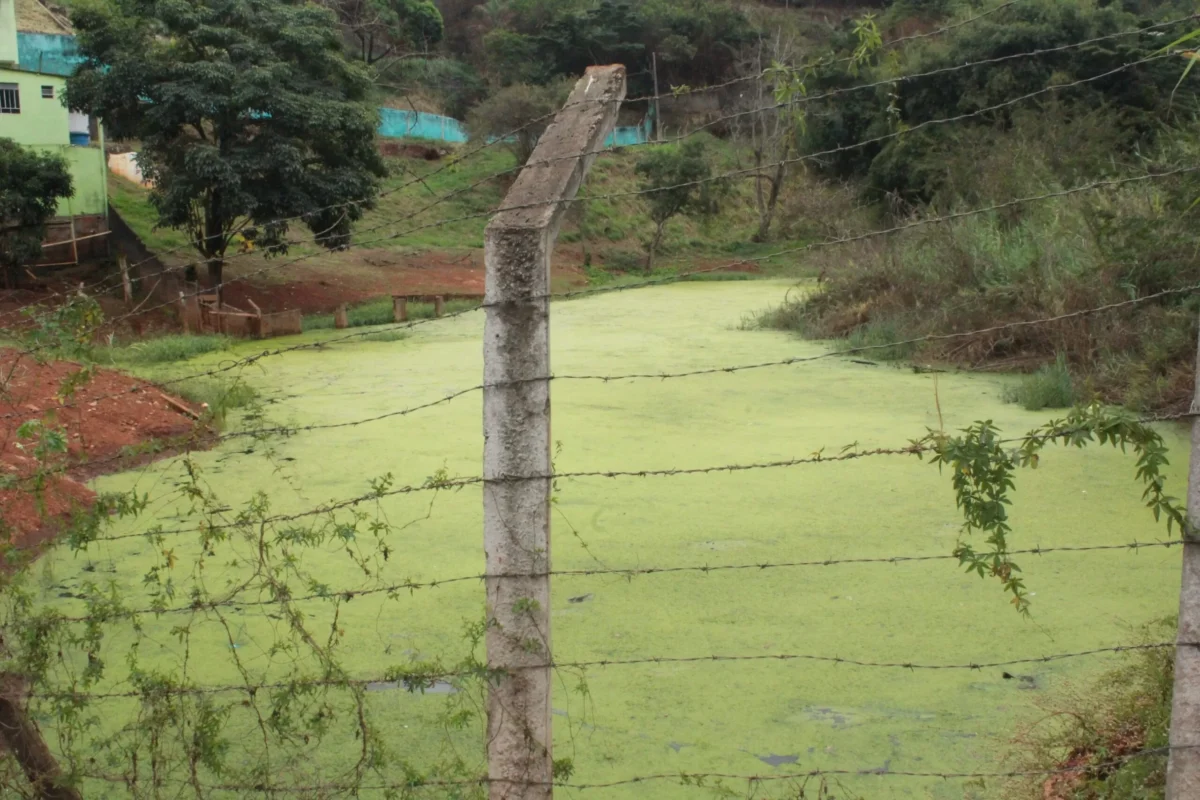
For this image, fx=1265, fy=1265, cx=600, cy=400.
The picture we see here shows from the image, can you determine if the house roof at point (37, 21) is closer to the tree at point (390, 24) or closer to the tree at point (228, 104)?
the tree at point (390, 24)

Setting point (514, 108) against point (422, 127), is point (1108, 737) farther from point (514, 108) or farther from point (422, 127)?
point (422, 127)

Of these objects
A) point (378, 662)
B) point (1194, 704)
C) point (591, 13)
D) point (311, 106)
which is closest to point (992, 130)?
point (311, 106)

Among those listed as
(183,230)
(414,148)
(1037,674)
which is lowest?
(1037,674)

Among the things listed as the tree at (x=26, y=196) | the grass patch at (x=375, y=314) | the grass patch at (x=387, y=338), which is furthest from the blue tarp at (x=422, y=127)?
the grass patch at (x=387, y=338)

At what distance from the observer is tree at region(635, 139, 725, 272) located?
22906 mm

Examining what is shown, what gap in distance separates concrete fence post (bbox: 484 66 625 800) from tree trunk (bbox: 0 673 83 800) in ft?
3.38

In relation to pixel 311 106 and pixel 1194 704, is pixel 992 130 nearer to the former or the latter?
pixel 311 106

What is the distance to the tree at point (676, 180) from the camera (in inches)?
902

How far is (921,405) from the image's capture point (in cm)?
775

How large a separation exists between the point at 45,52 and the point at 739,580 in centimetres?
2406

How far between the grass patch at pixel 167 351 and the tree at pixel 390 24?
60.2 ft

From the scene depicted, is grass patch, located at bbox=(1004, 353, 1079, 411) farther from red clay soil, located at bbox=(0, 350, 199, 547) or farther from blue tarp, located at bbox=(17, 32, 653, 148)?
blue tarp, located at bbox=(17, 32, 653, 148)

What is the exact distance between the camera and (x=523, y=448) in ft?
6.82

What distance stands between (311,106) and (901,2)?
1782cm
